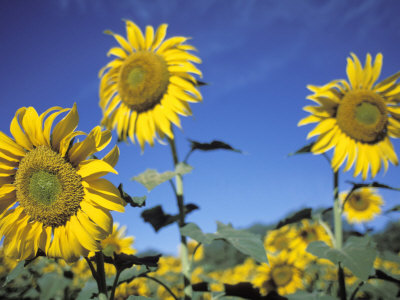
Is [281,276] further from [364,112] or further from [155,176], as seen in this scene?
[155,176]

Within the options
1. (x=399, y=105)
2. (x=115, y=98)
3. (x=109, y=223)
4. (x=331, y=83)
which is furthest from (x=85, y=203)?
(x=399, y=105)

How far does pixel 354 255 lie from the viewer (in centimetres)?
285

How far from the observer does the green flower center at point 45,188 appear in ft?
6.29

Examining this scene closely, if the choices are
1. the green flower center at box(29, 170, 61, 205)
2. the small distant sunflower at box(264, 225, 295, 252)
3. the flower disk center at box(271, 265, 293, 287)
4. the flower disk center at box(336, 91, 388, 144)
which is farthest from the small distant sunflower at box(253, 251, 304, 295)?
the green flower center at box(29, 170, 61, 205)

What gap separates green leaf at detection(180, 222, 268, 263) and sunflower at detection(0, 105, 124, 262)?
905 millimetres

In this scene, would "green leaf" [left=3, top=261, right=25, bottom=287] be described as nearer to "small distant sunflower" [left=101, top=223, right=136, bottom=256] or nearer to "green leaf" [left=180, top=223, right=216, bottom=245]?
"green leaf" [left=180, top=223, right=216, bottom=245]

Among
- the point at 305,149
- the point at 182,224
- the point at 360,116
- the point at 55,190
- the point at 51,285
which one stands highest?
the point at 360,116

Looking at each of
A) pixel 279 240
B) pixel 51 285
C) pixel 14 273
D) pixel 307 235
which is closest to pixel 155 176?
pixel 14 273

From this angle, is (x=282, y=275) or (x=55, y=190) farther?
(x=282, y=275)

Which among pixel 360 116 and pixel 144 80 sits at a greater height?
pixel 144 80

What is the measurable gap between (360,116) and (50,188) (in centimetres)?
313

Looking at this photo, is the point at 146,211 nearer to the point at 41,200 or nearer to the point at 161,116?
the point at 161,116

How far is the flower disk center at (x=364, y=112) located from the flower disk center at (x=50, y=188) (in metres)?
2.89

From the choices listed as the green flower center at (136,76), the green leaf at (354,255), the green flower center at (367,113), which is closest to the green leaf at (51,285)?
the green flower center at (136,76)
